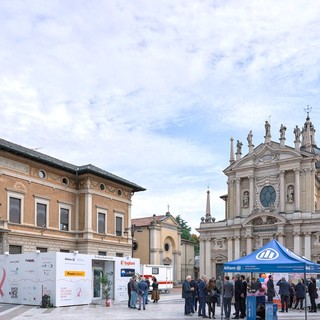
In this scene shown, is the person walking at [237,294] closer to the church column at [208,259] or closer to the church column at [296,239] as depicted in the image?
the church column at [296,239]

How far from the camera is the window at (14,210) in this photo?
101 feet

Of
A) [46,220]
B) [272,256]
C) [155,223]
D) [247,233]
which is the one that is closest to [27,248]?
[46,220]

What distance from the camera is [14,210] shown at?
31.0 m

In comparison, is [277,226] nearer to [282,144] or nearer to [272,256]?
[282,144]

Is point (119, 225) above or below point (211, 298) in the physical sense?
above

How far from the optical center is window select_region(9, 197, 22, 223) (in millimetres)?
30720

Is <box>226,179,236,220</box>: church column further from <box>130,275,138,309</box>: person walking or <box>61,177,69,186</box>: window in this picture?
<box>130,275,138,309</box>: person walking

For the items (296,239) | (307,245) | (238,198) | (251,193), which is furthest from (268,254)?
(238,198)

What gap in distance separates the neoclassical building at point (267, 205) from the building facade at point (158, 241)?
9.55ft

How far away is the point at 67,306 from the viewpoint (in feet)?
80.8

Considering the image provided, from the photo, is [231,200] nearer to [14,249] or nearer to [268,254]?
[14,249]

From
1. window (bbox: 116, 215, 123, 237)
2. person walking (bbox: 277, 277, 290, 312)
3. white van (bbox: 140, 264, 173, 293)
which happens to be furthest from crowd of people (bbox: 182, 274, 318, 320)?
window (bbox: 116, 215, 123, 237)

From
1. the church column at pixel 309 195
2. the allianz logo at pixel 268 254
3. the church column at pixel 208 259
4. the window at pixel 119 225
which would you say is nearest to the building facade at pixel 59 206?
the window at pixel 119 225

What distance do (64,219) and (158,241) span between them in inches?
789
